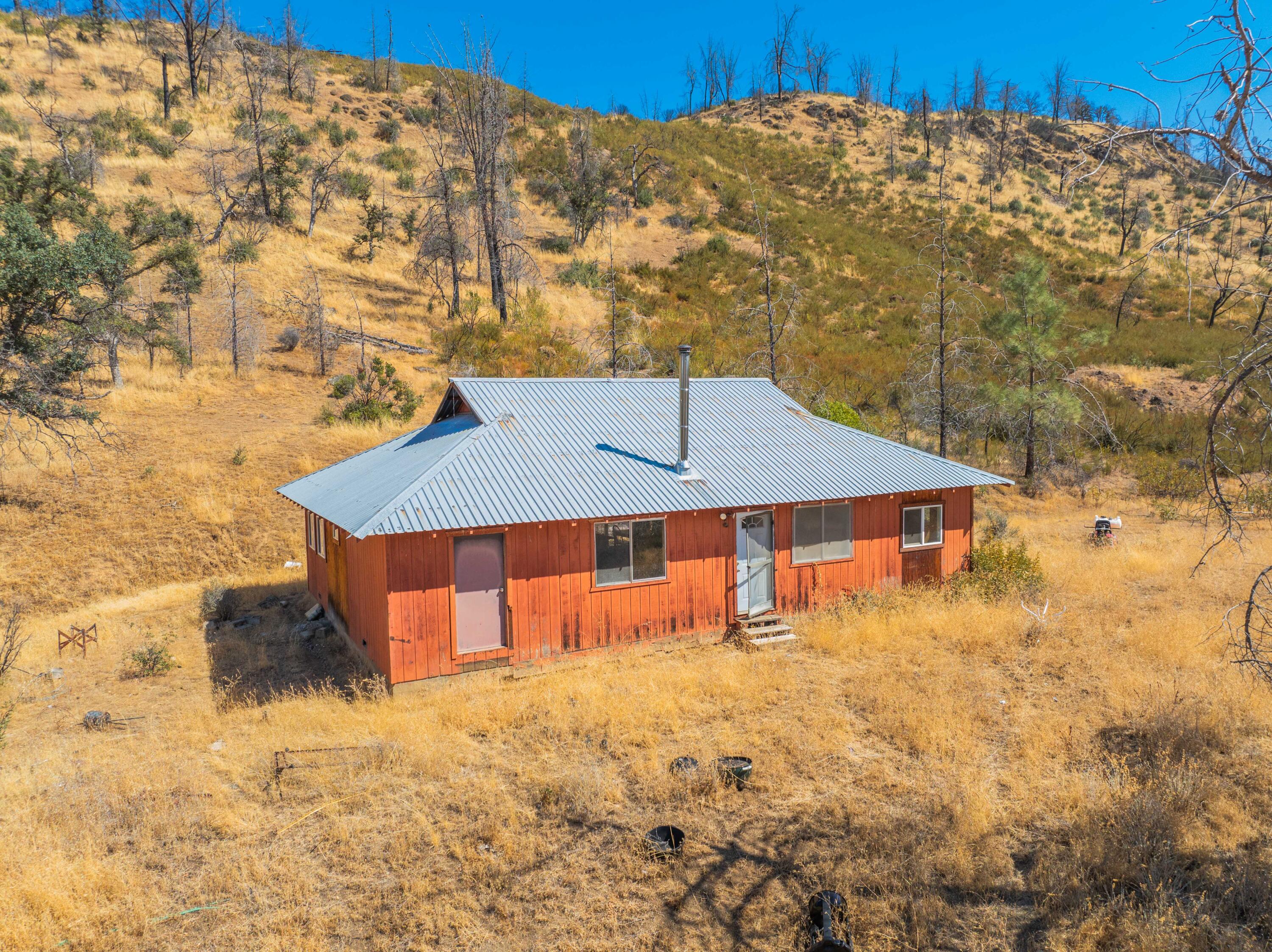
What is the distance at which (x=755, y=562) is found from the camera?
46.8ft

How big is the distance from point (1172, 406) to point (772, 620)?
102 feet

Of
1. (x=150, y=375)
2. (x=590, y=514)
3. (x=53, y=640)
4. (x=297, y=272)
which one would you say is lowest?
(x=53, y=640)

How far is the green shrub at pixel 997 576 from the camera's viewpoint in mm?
15586

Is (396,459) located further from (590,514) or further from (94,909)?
(94,909)

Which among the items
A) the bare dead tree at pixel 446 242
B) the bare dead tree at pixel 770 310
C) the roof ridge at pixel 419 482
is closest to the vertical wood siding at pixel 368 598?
the roof ridge at pixel 419 482

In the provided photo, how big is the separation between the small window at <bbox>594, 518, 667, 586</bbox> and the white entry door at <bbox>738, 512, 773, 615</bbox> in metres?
1.77

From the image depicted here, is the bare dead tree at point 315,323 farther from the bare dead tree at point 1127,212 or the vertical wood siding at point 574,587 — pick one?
the bare dead tree at point 1127,212

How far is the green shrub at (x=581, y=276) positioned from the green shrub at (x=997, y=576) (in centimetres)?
2847

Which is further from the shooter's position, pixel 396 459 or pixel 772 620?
pixel 396 459

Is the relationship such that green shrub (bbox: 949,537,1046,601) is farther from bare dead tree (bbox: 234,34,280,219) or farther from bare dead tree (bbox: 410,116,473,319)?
bare dead tree (bbox: 234,34,280,219)

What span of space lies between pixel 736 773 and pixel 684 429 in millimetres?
7257

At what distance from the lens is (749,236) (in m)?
50.9

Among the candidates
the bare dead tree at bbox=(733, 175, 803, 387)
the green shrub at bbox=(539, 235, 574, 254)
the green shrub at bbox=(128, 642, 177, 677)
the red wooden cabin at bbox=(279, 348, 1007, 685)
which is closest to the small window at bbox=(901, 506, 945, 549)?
the red wooden cabin at bbox=(279, 348, 1007, 685)

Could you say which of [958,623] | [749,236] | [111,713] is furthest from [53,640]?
[749,236]
